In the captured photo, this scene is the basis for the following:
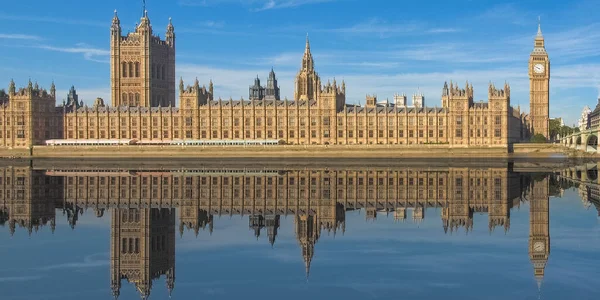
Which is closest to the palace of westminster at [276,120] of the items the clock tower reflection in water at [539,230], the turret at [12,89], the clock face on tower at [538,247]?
the turret at [12,89]

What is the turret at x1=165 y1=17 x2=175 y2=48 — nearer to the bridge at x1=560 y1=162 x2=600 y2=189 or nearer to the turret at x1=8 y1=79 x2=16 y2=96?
the turret at x1=8 y1=79 x2=16 y2=96

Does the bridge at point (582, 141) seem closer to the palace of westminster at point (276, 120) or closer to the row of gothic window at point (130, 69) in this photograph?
the palace of westminster at point (276, 120)

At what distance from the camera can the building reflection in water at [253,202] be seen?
1487 inches

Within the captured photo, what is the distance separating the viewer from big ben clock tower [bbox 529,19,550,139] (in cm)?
17138

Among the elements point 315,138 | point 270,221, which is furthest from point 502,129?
point 270,221

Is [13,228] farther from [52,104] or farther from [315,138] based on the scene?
[52,104]

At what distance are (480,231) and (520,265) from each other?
9.87m

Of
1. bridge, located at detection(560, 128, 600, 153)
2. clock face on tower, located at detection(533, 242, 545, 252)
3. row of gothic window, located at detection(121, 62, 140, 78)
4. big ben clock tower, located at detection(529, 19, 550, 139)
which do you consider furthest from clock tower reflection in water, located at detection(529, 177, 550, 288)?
row of gothic window, located at detection(121, 62, 140, 78)

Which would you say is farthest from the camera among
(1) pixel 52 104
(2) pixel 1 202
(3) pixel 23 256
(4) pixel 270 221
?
(1) pixel 52 104

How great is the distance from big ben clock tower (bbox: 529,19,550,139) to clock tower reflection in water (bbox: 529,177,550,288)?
109m

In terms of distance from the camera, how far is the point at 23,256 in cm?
3503

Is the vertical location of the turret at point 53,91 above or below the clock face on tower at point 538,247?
above

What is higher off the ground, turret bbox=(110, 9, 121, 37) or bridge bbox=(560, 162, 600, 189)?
turret bbox=(110, 9, 121, 37)

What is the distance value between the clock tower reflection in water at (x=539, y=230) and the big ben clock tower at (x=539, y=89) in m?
109
